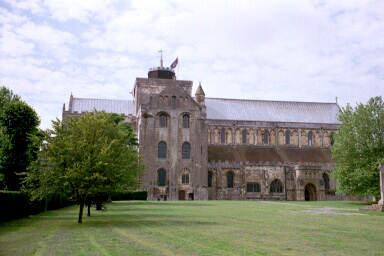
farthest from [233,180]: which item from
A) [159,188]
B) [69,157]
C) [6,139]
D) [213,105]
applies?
[69,157]

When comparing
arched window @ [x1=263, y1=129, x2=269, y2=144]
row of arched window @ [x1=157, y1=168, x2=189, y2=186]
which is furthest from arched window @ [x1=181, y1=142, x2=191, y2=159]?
arched window @ [x1=263, y1=129, x2=269, y2=144]

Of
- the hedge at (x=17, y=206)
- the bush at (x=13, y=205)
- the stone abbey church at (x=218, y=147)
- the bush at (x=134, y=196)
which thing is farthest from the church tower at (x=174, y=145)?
the bush at (x=13, y=205)

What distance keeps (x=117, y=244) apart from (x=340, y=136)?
44.8 meters

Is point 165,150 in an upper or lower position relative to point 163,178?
upper

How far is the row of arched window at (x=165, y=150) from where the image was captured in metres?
69.8

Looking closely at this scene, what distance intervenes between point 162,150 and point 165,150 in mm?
482

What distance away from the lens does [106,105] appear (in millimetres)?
85250

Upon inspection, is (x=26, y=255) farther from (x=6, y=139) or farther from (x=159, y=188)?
(x=159, y=188)

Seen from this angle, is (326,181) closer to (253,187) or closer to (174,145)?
(253,187)

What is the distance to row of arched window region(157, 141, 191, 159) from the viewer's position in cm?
6981

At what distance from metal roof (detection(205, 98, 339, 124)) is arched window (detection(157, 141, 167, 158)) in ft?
48.8

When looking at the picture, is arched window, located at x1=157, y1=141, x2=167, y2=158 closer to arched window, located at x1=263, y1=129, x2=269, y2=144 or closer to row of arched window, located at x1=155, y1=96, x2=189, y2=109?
row of arched window, located at x1=155, y1=96, x2=189, y2=109

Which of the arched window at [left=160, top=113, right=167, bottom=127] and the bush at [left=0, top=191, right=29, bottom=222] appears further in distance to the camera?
the arched window at [left=160, top=113, right=167, bottom=127]

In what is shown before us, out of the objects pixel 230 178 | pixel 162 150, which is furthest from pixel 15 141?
pixel 230 178
